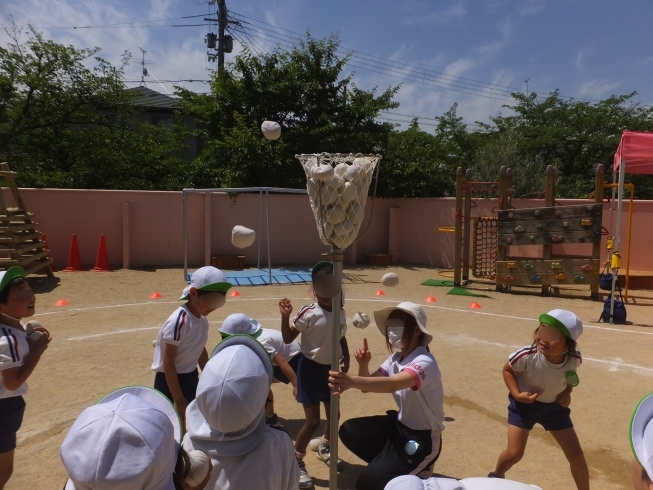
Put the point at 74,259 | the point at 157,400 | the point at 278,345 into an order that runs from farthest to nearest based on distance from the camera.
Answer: the point at 74,259
the point at 278,345
the point at 157,400

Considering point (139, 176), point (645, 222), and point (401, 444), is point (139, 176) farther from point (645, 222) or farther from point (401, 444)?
point (401, 444)

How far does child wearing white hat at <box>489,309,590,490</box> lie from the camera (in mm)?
3174

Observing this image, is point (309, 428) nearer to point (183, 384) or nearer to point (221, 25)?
point (183, 384)

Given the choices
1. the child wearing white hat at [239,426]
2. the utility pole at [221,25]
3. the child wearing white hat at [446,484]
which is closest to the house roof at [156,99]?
the utility pole at [221,25]

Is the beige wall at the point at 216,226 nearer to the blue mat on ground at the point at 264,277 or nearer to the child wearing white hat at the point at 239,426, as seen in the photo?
the blue mat on ground at the point at 264,277

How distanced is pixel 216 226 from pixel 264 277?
329 cm

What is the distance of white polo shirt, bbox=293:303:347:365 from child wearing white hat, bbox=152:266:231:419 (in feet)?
2.24

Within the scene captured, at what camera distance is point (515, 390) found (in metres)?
3.30

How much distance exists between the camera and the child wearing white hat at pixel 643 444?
1.27m

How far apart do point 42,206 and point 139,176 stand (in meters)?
6.31

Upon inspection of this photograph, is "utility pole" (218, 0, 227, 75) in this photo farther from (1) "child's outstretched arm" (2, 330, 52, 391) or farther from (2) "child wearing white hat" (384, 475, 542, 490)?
(2) "child wearing white hat" (384, 475, 542, 490)

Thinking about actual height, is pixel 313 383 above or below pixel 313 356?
below

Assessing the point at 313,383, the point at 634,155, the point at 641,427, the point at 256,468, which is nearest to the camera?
the point at 641,427

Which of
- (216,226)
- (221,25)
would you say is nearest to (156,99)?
(221,25)
